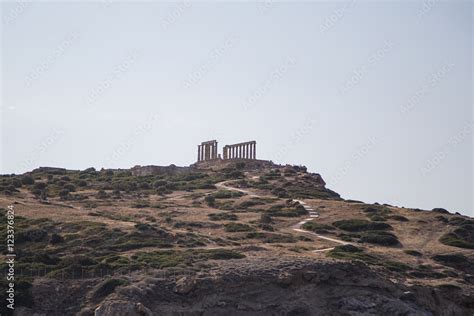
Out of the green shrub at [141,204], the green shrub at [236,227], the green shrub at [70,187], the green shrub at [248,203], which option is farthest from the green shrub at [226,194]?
the green shrub at [236,227]

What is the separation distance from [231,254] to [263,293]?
587cm

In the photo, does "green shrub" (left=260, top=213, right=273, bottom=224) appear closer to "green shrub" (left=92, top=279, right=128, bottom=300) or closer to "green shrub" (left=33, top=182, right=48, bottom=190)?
"green shrub" (left=92, top=279, right=128, bottom=300)

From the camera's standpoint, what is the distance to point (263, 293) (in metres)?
42.0

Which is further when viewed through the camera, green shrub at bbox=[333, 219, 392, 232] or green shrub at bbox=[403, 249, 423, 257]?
green shrub at bbox=[333, 219, 392, 232]

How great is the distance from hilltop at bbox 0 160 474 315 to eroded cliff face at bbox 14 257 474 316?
0.19 feet

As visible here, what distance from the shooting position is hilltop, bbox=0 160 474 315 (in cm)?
4119

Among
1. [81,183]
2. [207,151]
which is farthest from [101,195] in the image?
[207,151]

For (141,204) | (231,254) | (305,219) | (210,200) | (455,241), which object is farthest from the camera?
(210,200)

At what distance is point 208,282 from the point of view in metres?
41.7

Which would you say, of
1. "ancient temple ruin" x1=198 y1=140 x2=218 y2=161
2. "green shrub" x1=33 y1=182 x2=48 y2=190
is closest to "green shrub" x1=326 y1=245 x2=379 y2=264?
"green shrub" x1=33 y1=182 x2=48 y2=190

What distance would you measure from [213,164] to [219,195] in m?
28.0

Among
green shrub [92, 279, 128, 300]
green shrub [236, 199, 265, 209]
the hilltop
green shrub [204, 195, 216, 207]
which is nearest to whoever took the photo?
green shrub [92, 279, 128, 300]

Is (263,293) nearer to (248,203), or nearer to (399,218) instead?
(399,218)

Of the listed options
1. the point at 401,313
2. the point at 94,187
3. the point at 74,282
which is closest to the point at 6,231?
the point at 74,282
